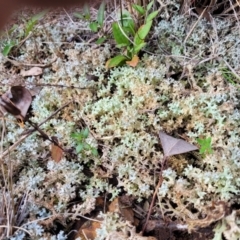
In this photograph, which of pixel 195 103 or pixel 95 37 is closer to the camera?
pixel 195 103

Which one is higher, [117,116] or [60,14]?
[60,14]

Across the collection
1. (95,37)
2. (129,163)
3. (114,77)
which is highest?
(95,37)

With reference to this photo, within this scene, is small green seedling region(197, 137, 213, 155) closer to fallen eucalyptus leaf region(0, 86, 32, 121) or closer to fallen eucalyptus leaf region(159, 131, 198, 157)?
fallen eucalyptus leaf region(159, 131, 198, 157)

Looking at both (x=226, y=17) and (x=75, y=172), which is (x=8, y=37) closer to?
(x=75, y=172)

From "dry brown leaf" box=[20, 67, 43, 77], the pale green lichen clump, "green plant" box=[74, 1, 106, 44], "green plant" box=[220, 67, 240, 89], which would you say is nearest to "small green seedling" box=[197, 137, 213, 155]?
the pale green lichen clump

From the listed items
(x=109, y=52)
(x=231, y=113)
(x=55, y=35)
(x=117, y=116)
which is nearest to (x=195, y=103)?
(x=231, y=113)

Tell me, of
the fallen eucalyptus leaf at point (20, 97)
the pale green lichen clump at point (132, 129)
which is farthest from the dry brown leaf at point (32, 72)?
the fallen eucalyptus leaf at point (20, 97)
